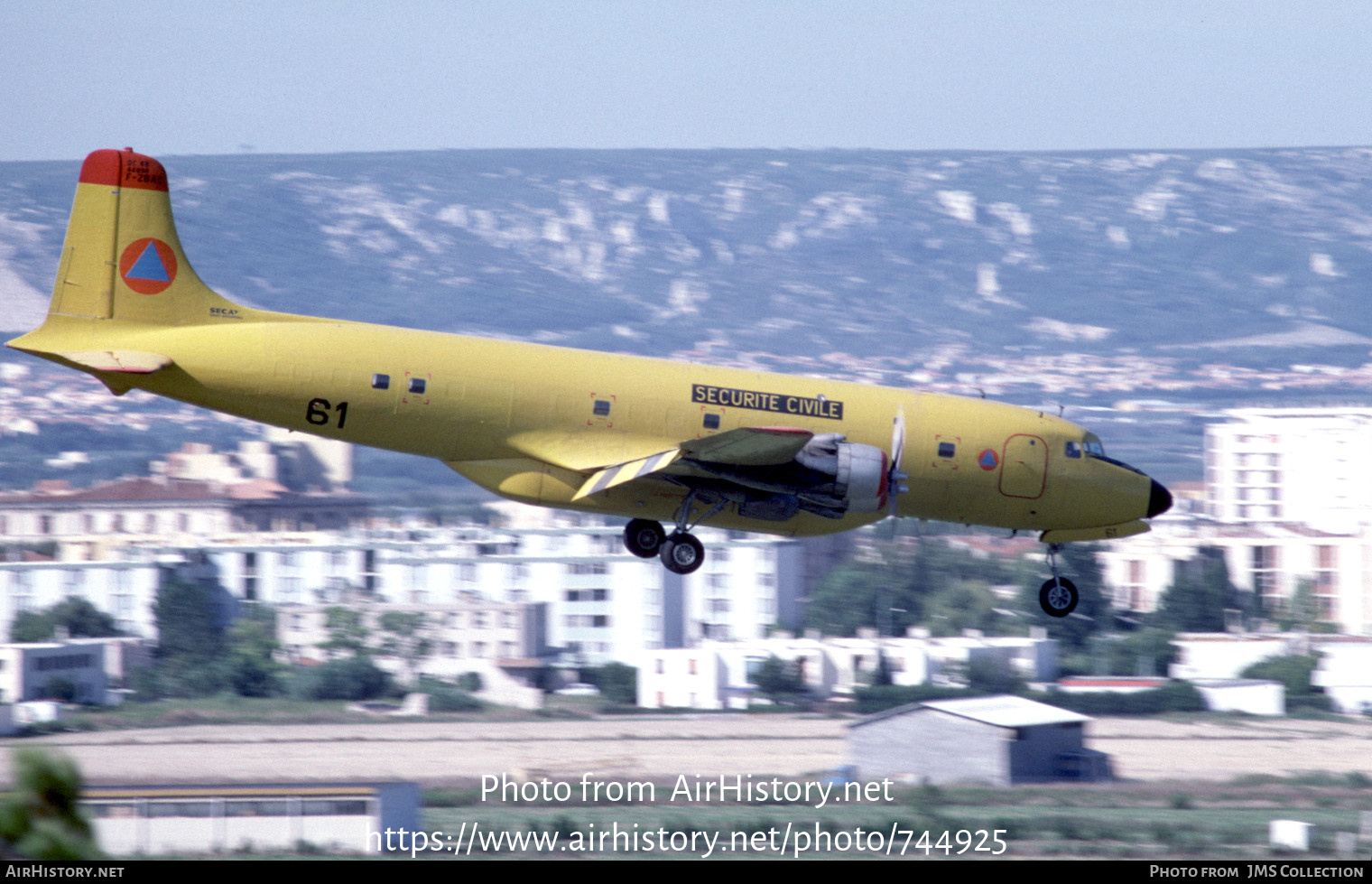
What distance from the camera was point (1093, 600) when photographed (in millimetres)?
100438

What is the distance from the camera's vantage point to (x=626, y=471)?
1207 inches

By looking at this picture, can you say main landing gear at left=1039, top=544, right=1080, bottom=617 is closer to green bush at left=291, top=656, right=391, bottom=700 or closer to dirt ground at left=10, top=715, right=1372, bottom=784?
dirt ground at left=10, top=715, right=1372, bottom=784

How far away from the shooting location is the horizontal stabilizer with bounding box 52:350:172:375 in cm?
2895

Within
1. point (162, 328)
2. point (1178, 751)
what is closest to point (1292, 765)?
point (1178, 751)

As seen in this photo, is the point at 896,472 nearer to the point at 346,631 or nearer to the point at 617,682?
the point at 617,682

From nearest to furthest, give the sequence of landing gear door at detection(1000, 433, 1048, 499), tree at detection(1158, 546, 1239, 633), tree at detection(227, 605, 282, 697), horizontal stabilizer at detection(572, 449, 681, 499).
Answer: horizontal stabilizer at detection(572, 449, 681, 499), landing gear door at detection(1000, 433, 1048, 499), tree at detection(227, 605, 282, 697), tree at detection(1158, 546, 1239, 633)

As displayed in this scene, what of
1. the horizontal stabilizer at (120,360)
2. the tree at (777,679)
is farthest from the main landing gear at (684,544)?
the tree at (777,679)

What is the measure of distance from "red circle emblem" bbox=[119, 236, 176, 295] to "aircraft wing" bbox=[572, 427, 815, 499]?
33.1ft

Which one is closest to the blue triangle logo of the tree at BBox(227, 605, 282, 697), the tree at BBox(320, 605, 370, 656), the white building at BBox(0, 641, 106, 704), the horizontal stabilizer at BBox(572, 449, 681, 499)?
the horizontal stabilizer at BBox(572, 449, 681, 499)

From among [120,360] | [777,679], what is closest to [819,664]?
[777,679]

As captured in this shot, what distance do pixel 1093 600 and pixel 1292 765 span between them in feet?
139

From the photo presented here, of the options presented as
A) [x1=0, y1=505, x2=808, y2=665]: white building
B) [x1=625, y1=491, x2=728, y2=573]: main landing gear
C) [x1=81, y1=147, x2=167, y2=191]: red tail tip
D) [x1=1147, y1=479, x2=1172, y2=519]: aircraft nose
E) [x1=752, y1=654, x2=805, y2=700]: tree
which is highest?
[x1=81, y1=147, x2=167, y2=191]: red tail tip

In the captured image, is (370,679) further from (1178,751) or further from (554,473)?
(554,473)

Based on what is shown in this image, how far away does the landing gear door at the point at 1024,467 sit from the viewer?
33938 millimetres
